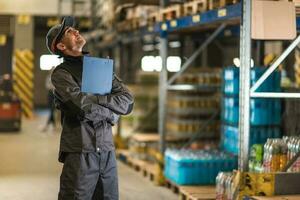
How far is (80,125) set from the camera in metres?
4.48

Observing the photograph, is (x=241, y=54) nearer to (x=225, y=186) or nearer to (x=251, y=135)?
(x=225, y=186)

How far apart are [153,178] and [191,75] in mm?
1869

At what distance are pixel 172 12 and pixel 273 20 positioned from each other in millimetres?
3254

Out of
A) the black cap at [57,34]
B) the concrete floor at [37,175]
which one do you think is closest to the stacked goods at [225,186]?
the concrete floor at [37,175]

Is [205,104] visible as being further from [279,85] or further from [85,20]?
[85,20]

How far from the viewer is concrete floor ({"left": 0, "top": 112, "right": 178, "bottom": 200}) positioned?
8.17 meters

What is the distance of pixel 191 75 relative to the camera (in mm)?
9781

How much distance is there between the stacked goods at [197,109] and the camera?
31.1 ft

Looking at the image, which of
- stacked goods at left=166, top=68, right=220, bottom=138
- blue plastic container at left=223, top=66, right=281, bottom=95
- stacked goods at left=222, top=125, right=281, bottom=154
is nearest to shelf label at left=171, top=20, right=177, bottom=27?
blue plastic container at left=223, top=66, right=281, bottom=95

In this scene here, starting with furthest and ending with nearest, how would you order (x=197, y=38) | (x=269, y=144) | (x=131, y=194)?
(x=197, y=38)
(x=131, y=194)
(x=269, y=144)

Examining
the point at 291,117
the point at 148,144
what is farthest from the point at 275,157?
the point at 148,144

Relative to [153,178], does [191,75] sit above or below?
above

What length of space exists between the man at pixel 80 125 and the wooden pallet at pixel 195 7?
3090 mm

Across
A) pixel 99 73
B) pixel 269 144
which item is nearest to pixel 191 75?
pixel 269 144
